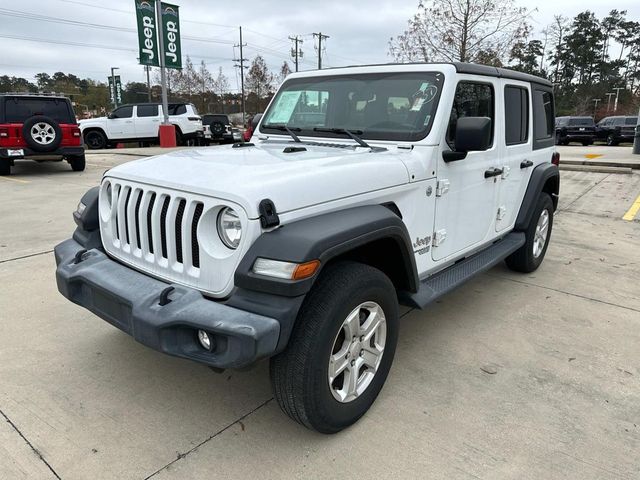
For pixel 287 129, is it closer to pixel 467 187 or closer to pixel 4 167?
pixel 467 187

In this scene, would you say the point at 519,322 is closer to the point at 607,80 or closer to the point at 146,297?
the point at 146,297

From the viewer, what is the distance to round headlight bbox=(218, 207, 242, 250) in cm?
210

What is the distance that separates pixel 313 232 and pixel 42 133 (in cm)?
1034

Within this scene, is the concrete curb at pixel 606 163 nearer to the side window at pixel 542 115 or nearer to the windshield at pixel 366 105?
the side window at pixel 542 115

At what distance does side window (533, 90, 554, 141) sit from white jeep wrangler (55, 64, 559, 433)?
3.01 ft

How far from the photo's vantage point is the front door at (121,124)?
742 inches

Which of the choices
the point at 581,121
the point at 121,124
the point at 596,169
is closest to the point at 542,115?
the point at 596,169

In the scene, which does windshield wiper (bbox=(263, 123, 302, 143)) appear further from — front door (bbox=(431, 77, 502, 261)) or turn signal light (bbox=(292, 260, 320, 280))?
turn signal light (bbox=(292, 260, 320, 280))

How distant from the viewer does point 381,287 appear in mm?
2422

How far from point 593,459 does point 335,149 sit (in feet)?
7.01

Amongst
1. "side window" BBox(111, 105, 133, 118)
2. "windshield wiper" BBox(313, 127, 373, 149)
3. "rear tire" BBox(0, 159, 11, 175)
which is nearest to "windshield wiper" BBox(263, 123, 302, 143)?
"windshield wiper" BBox(313, 127, 373, 149)

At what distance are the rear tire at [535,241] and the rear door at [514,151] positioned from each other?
0.97 feet

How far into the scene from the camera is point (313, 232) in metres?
2.08

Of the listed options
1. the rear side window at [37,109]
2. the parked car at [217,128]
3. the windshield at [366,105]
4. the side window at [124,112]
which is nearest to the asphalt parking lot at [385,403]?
the windshield at [366,105]
